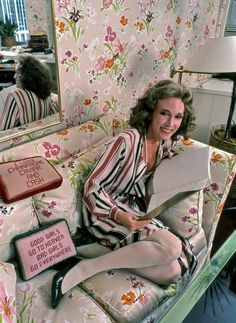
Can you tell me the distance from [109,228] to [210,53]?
1.25 meters

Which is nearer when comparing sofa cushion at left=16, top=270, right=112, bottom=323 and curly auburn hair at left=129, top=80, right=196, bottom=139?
sofa cushion at left=16, top=270, right=112, bottom=323

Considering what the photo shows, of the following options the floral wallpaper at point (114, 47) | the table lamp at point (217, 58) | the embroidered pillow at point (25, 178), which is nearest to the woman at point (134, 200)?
the embroidered pillow at point (25, 178)

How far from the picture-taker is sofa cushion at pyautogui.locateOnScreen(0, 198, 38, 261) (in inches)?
41.3

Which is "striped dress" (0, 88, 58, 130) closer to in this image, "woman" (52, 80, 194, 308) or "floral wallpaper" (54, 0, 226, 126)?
"floral wallpaper" (54, 0, 226, 126)

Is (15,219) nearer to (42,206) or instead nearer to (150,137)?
(42,206)

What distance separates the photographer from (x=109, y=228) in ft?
4.12

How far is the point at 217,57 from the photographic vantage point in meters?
1.73

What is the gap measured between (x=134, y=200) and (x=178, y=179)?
27 cm

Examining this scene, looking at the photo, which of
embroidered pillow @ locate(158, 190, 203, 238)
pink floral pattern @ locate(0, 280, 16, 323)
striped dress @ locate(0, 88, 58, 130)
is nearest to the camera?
pink floral pattern @ locate(0, 280, 16, 323)

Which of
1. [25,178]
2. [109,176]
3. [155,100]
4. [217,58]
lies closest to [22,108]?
[25,178]

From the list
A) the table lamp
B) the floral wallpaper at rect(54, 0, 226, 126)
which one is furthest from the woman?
the table lamp

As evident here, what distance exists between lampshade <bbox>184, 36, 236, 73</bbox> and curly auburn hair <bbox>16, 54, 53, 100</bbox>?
959 millimetres

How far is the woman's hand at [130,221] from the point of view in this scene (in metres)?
1.21

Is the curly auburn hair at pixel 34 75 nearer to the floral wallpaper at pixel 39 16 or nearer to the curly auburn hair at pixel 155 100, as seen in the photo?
the floral wallpaper at pixel 39 16
